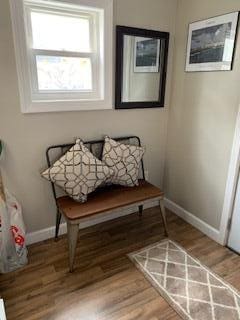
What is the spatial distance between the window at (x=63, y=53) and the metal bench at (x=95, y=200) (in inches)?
14.8

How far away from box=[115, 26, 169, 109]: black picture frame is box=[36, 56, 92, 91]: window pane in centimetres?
26

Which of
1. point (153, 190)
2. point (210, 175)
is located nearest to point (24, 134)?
point (153, 190)

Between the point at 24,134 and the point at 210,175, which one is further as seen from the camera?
the point at 210,175

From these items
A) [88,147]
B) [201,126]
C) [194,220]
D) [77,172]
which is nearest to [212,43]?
[201,126]

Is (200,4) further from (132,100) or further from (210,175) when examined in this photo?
(210,175)

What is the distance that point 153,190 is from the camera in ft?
7.19

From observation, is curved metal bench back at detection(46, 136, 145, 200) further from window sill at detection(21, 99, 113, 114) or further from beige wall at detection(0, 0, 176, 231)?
window sill at detection(21, 99, 113, 114)

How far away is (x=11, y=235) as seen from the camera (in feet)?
5.99

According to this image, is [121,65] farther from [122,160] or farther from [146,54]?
[122,160]

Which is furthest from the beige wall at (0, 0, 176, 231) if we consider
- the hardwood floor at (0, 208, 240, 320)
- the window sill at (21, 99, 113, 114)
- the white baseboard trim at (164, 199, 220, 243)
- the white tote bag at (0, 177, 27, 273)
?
the white baseboard trim at (164, 199, 220, 243)

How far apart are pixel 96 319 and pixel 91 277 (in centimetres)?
35

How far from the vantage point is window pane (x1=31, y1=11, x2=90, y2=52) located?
184cm

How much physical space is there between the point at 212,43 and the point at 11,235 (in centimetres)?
221

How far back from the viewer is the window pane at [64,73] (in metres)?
1.94
